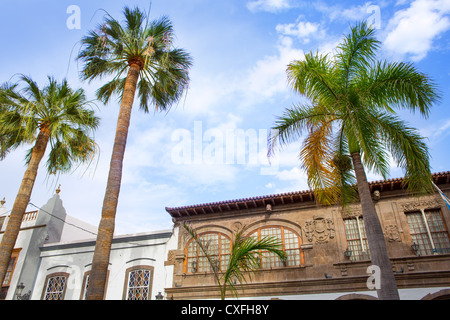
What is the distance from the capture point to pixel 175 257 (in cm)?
1819

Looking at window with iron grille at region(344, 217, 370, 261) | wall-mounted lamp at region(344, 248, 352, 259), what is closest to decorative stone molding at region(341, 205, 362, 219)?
window with iron grille at region(344, 217, 370, 261)

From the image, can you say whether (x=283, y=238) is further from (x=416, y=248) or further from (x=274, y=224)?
(x=416, y=248)

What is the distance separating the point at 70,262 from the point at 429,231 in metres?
19.1

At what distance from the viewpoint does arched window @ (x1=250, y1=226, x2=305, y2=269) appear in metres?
16.5

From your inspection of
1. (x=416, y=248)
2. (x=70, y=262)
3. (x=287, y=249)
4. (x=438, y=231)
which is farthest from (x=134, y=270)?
(x=438, y=231)

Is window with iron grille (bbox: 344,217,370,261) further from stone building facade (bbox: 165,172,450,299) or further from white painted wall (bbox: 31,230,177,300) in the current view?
white painted wall (bbox: 31,230,177,300)

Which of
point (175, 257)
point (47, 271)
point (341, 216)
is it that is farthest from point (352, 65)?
point (47, 271)

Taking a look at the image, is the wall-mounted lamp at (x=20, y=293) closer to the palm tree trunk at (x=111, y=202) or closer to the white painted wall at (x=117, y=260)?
the white painted wall at (x=117, y=260)

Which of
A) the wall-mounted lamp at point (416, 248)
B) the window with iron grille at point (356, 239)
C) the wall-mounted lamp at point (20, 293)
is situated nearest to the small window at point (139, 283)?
the wall-mounted lamp at point (20, 293)

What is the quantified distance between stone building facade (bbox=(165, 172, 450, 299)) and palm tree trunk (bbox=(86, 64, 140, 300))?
8.69 metres

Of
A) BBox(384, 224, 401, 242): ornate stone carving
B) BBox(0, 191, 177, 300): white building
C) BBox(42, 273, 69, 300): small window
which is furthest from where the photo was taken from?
BBox(42, 273, 69, 300): small window

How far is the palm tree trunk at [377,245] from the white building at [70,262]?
38.0 feet

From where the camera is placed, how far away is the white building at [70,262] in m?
18.2

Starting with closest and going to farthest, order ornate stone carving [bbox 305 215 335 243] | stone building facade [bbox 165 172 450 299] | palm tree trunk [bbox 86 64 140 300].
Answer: palm tree trunk [bbox 86 64 140 300]
stone building facade [bbox 165 172 450 299]
ornate stone carving [bbox 305 215 335 243]
